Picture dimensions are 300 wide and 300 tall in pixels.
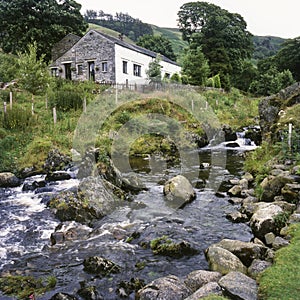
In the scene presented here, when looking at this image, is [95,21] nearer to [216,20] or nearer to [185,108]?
[216,20]

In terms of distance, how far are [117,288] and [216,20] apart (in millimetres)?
51849

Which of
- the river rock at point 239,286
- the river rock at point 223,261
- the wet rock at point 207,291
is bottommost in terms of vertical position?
the river rock at point 223,261

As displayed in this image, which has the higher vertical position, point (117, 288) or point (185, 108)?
point (185, 108)

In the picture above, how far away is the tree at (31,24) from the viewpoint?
36969mm

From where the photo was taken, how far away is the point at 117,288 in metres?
5.91

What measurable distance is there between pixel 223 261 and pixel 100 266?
2.55m

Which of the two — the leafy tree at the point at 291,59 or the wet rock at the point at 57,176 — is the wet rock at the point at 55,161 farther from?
the leafy tree at the point at 291,59

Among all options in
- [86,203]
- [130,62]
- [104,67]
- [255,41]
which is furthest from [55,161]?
[255,41]

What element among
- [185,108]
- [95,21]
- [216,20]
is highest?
[95,21]

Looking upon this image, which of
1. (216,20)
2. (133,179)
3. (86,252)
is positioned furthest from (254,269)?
(216,20)

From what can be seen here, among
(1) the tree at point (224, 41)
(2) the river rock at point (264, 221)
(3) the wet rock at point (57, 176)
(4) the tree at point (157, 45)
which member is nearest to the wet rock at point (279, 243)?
(2) the river rock at point (264, 221)

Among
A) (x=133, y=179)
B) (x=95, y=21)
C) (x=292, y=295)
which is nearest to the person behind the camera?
(x=292, y=295)

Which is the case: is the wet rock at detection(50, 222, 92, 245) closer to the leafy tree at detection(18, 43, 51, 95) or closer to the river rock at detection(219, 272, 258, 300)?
the river rock at detection(219, 272, 258, 300)

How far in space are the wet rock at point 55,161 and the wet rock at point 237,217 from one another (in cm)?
875
